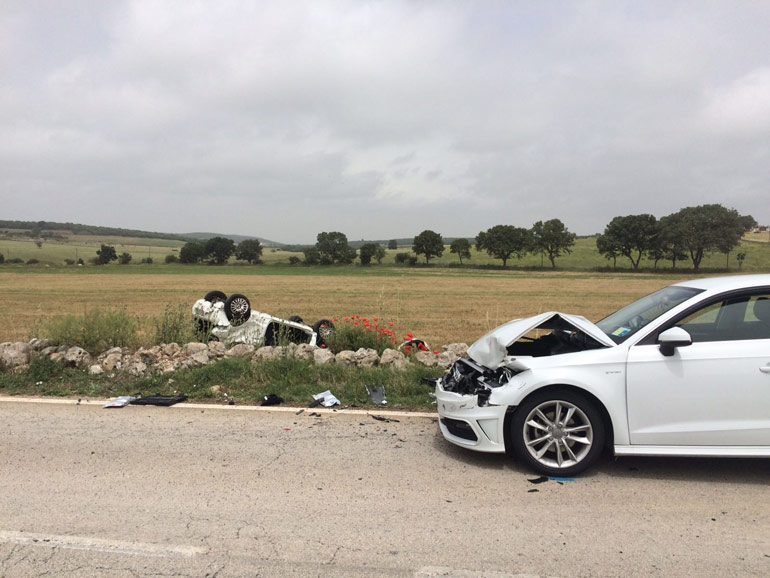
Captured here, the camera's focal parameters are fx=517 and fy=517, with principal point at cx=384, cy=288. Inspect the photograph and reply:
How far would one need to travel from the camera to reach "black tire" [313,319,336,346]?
975cm

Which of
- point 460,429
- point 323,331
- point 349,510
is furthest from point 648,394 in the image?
point 323,331

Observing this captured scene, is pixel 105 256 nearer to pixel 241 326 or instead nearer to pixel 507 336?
pixel 241 326

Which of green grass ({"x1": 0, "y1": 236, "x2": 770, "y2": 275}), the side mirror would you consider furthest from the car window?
green grass ({"x1": 0, "y1": 236, "x2": 770, "y2": 275})

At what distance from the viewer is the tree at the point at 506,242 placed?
3907 inches

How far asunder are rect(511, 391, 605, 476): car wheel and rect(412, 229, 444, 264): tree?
102490 mm

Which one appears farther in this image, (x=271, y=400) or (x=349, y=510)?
(x=271, y=400)

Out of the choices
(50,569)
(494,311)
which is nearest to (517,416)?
(50,569)

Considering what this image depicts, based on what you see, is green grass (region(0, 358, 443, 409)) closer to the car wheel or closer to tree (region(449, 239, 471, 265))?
the car wheel

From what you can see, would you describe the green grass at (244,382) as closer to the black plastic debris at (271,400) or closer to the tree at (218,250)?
the black plastic debris at (271,400)

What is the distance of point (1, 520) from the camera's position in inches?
134

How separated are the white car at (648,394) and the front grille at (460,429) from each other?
1 centimetres

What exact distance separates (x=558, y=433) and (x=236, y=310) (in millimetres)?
6810

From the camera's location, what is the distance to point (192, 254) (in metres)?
102

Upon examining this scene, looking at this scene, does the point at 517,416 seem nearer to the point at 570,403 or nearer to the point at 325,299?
the point at 570,403
